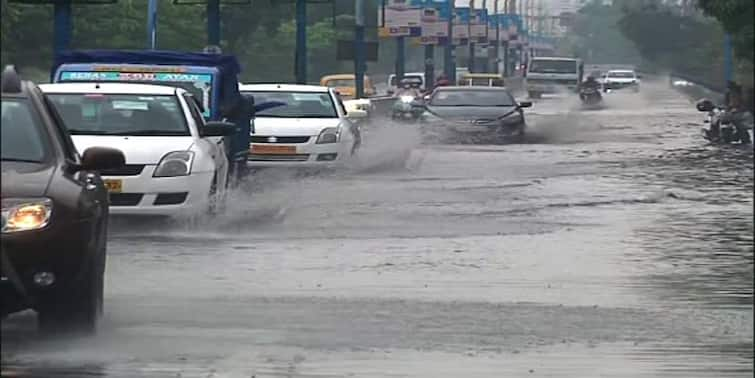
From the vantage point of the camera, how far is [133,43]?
202 feet

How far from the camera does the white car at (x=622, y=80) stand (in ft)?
321

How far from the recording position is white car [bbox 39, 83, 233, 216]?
17172mm

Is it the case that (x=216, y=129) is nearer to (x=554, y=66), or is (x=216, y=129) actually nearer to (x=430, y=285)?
(x=430, y=285)

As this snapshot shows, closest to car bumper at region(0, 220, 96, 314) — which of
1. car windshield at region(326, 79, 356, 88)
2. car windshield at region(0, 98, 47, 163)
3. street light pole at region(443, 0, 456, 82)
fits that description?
car windshield at region(0, 98, 47, 163)

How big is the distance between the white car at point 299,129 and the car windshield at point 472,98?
10.7 metres

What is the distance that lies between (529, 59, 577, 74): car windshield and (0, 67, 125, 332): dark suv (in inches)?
2867

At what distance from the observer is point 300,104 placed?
27.8 m

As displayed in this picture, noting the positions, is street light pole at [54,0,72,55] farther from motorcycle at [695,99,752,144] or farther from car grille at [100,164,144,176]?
car grille at [100,164,144,176]

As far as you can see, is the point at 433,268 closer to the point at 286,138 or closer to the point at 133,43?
the point at 286,138

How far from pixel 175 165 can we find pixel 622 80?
8434 cm

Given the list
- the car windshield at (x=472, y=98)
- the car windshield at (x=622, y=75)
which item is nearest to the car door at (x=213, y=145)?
the car windshield at (x=472, y=98)

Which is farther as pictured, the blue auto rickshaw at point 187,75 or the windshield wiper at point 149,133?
the blue auto rickshaw at point 187,75

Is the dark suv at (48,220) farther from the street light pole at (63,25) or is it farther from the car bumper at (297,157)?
the street light pole at (63,25)

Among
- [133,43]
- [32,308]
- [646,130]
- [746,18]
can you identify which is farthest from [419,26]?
[32,308]
